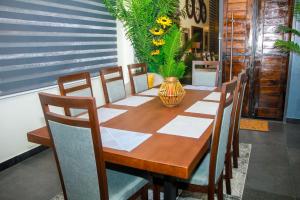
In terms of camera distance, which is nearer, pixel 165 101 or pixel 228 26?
pixel 165 101

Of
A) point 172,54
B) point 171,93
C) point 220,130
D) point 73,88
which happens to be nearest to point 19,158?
point 73,88

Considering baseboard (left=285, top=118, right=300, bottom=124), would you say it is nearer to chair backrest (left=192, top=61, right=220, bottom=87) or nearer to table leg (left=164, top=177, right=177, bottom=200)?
chair backrest (left=192, top=61, right=220, bottom=87)

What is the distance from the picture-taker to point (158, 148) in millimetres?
1323

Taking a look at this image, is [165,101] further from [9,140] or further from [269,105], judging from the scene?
[269,105]

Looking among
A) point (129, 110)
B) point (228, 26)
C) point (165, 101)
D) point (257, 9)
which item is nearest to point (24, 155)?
point (129, 110)

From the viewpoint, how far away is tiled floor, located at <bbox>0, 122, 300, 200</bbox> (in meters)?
2.17

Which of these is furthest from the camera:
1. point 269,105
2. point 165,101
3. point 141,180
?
point 269,105

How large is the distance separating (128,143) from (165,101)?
2.39 ft

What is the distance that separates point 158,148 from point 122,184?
0.35m

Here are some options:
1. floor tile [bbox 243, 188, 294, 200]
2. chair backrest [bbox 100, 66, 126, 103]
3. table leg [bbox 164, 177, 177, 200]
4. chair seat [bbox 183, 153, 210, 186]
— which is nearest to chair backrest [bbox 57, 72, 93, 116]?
chair backrest [bbox 100, 66, 126, 103]

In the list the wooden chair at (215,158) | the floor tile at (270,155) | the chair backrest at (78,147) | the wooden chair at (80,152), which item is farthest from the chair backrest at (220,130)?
the floor tile at (270,155)

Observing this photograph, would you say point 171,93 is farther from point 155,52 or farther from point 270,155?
point 155,52

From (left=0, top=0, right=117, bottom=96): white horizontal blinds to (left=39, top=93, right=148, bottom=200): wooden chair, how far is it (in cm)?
162

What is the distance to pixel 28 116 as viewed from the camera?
2885 mm
